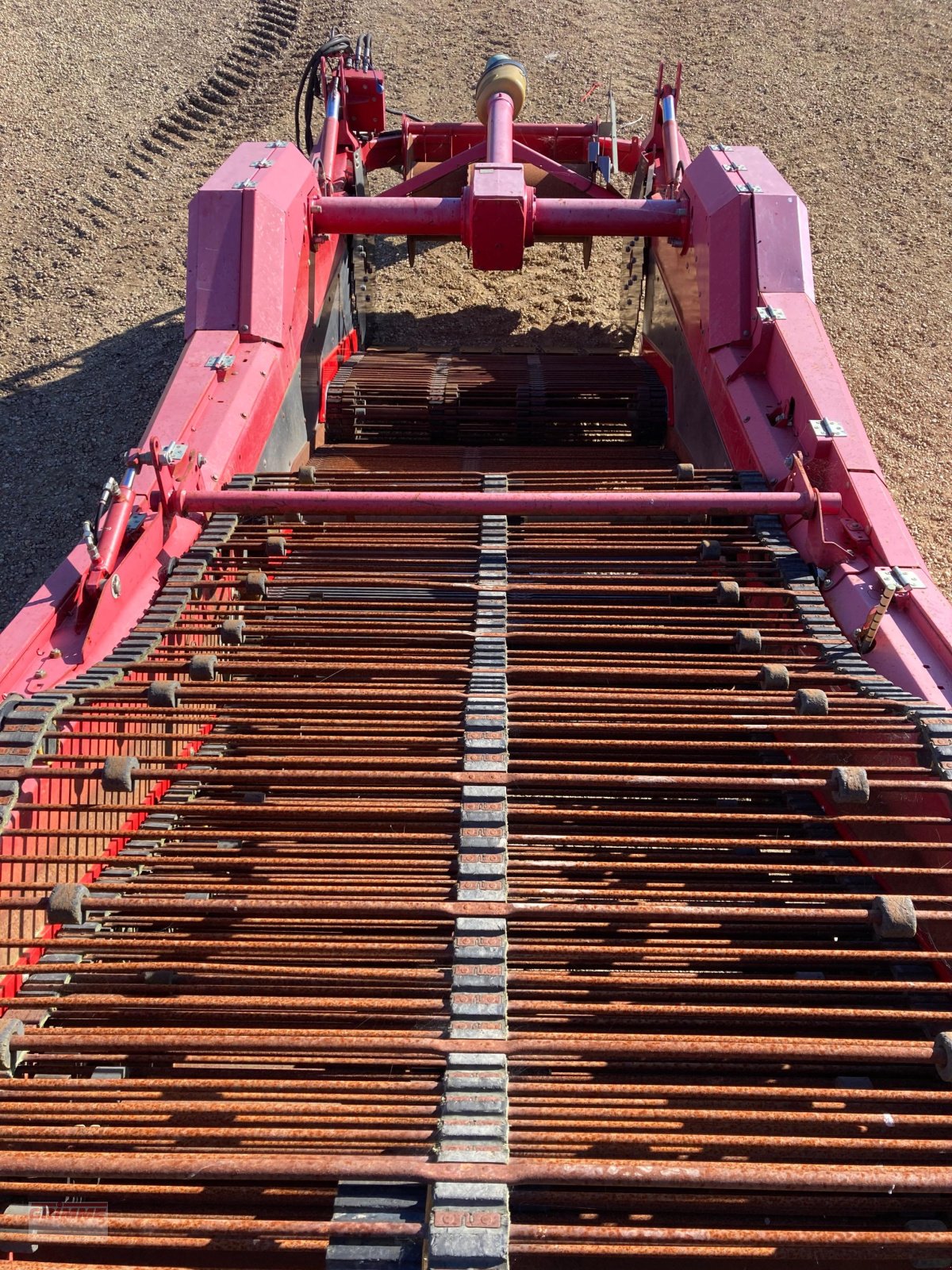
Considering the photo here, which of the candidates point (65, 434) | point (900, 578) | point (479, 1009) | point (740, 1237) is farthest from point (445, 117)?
point (740, 1237)

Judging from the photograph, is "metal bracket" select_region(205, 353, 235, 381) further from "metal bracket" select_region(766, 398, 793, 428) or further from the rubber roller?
the rubber roller

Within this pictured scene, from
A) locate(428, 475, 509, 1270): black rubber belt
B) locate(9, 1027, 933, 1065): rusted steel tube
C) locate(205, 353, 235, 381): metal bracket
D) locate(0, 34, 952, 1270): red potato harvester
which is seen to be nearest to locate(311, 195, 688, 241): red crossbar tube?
locate(0, 34, 952, 1270): red potato harvester

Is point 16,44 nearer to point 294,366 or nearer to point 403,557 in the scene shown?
point 294,366

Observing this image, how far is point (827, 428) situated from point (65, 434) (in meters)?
5.22

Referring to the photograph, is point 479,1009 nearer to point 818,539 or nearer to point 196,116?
point 818,539

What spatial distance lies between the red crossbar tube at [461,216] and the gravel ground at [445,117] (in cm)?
236

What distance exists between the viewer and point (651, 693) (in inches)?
105

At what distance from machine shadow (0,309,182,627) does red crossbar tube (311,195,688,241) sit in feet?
7.70

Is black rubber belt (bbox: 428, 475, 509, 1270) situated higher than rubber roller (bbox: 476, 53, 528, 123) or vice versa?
rubber roller (bbox: 476, 53, 528, 123)

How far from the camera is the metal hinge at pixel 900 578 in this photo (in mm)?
2947

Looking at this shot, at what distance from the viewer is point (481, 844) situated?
7.32 ft

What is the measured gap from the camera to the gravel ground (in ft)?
22.5

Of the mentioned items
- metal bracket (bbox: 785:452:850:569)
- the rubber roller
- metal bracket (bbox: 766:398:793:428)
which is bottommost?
metal bracket (bbox: 785:452:850:569)

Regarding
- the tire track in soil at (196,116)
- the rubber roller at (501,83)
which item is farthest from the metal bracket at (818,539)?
the tire track in soil at (196,116)
